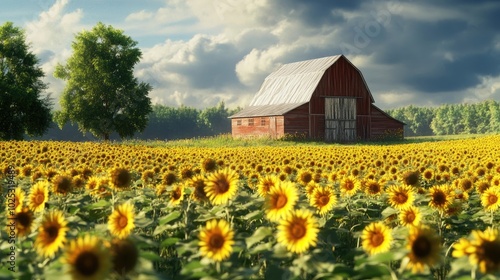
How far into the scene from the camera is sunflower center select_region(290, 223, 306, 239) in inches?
140

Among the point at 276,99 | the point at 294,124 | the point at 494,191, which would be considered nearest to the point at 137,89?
the point at 276,99

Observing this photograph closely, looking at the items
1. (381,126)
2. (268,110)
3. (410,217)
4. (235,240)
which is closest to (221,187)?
(235,240)

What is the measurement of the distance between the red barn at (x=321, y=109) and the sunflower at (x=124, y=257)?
4206 cm

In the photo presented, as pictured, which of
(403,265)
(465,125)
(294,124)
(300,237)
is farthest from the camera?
(465,125)

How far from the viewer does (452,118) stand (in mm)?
154375

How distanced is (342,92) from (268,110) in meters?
6.75

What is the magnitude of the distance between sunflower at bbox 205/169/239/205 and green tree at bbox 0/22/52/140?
48264 mm

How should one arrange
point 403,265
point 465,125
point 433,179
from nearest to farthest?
point 403,265 < point 433,179 < point 465,125

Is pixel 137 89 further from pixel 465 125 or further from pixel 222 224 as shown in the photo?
pixel 465 125

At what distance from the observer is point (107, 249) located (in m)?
2.83

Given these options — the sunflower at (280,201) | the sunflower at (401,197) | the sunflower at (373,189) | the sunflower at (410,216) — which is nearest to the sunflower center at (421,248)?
the sunflower at (280,201)

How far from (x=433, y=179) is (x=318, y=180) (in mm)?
3353

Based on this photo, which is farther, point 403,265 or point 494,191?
point 494,191

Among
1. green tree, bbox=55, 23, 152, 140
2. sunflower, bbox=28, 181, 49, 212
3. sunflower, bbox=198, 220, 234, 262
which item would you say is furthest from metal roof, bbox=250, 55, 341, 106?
sunflower, bbox=198, 220, 234, 262
